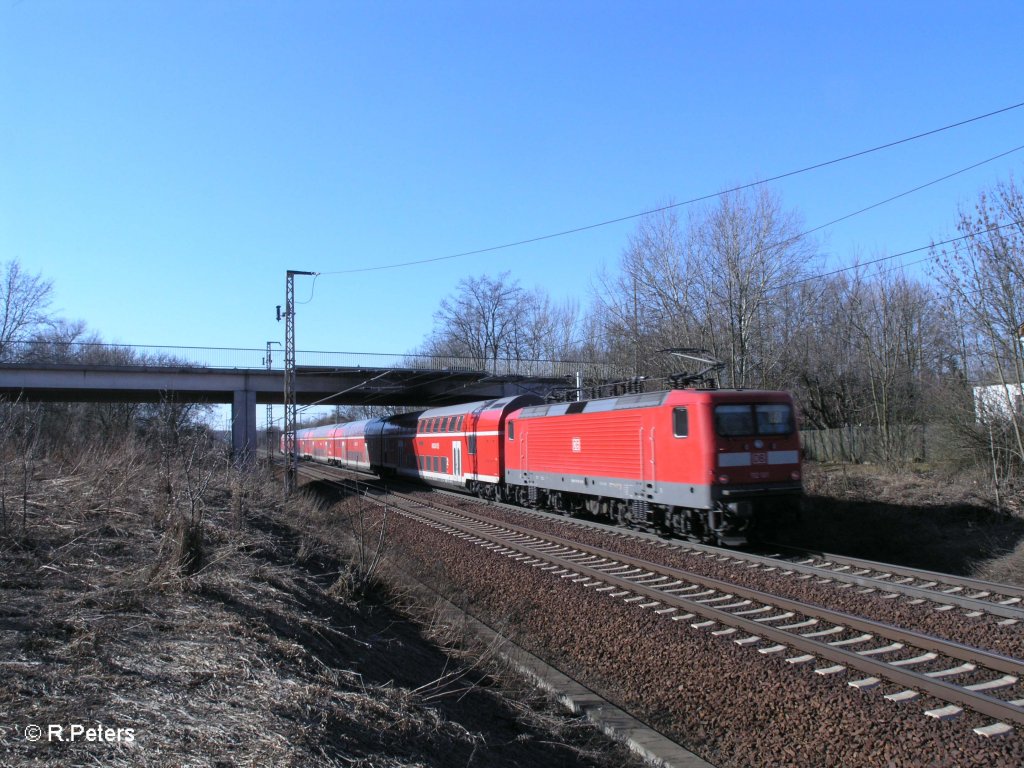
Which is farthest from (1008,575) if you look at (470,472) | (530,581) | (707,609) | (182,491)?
(470,472)

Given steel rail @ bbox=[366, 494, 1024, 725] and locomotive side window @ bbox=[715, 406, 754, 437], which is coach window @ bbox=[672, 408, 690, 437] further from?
steel rail @ bbox=[366, 494, 1024, 725]

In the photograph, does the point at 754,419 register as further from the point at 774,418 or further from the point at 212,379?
the point at 212,379

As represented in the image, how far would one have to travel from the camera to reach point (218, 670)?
4.62 meters

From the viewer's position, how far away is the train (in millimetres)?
13125

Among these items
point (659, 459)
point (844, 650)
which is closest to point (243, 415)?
point (659, 459)

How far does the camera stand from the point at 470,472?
982 inches

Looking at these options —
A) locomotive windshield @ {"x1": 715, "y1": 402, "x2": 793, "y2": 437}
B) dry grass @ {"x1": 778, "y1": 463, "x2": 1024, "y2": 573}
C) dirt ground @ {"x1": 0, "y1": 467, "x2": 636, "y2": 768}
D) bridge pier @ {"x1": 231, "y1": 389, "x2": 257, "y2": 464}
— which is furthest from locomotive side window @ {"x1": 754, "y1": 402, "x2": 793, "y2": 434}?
bridge pier @ {"x1": 231, "y1": 389, "x2": 257, "y2": 464}

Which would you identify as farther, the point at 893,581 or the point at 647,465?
the point at 647,465

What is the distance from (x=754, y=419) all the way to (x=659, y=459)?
6.42ft

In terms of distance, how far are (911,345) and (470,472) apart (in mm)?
19637

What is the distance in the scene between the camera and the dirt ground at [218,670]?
12.2 feet

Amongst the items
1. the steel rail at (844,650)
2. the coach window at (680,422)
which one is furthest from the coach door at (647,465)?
the steel rail at (844,650)

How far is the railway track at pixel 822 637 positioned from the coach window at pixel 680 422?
227 centimetres

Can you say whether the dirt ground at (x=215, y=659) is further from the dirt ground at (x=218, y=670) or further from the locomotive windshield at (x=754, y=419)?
the locomotive windshield at (x=754, y=419)
